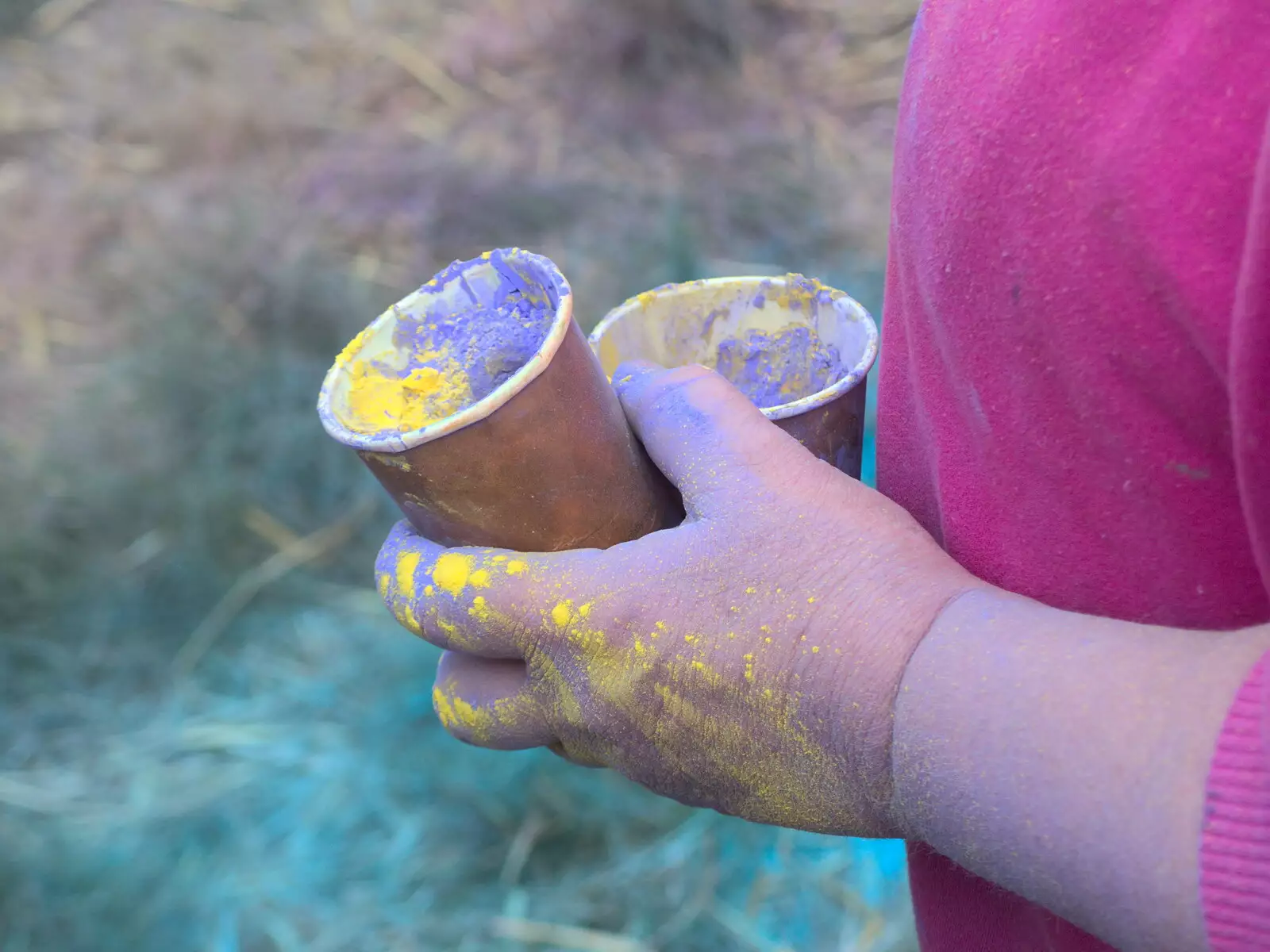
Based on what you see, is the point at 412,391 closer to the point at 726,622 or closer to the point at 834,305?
the point at 726,622

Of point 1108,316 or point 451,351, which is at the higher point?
point 1108,316

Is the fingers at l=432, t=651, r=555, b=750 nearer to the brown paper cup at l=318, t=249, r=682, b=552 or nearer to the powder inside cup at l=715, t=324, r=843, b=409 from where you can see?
the brown paper cup at l=318, t=249, r=682, b=552

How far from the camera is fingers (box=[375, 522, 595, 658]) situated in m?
0.76

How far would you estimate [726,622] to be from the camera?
2.32ft

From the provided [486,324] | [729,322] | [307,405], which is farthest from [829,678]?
[307,405]

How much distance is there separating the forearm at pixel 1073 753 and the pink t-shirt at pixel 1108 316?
18 mm

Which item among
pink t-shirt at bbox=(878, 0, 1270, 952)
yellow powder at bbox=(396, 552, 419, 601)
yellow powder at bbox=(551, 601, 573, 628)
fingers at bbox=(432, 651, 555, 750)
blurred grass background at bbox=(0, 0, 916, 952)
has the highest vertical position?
pink t-shirt at bbox=(878, 0, 1270, 952)

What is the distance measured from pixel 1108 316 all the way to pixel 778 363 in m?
0.58

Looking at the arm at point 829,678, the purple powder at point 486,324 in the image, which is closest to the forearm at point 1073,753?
the arm at point 829,678

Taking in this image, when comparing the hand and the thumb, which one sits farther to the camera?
the thumb

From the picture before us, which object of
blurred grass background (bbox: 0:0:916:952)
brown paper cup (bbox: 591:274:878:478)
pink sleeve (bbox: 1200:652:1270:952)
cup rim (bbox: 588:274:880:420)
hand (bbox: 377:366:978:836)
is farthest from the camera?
blurred grass background (bbox: 0:0:916:952)

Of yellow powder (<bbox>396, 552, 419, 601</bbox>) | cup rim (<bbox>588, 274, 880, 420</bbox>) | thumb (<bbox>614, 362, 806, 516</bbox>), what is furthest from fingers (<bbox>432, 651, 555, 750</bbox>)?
cup rim (<bbox>588, 274, 880, 420</bbox>)

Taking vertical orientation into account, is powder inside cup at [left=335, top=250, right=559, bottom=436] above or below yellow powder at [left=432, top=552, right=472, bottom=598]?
above

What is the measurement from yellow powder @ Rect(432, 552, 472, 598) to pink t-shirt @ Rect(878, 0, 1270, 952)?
0.40 m
